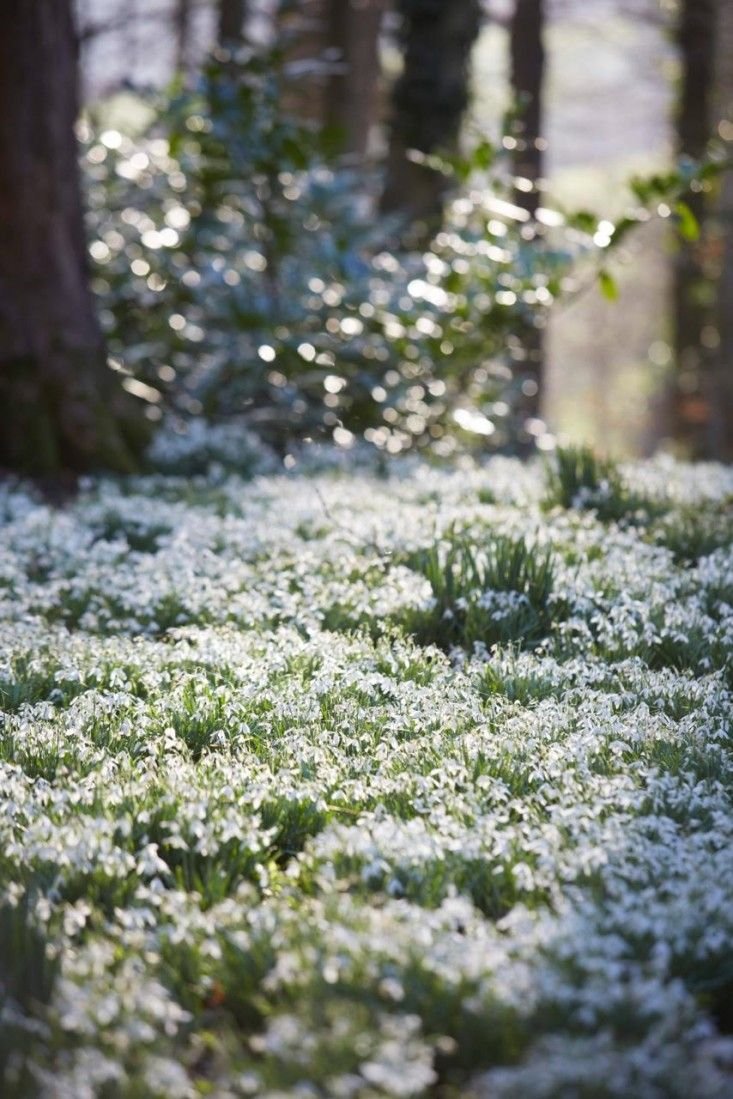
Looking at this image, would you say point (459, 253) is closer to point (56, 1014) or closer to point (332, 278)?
point (332, 278)

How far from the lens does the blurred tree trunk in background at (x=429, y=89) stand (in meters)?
10.5

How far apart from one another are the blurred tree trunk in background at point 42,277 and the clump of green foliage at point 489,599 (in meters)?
3.31

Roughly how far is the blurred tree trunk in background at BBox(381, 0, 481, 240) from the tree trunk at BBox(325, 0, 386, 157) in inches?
93.5

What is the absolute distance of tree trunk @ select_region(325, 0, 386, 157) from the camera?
533 inches

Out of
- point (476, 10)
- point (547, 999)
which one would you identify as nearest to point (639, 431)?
point (476, 10)

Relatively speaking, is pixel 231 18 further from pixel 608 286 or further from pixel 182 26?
pixel 608 286

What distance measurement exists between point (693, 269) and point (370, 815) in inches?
617

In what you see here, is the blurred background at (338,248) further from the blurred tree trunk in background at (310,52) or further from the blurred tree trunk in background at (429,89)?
the blurred tree trunk in background at (310,52)

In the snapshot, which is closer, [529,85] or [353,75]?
[353,75]

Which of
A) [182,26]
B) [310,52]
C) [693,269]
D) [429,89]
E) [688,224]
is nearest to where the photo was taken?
[688,224]

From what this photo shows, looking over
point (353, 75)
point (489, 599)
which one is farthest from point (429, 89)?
point (489, 599)

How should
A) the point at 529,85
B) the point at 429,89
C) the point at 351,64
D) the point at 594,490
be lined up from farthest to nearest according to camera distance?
the point at 529,85 → the point at 351,64 → the point at 429,89 → the point at 594,490

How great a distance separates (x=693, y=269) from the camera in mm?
17016

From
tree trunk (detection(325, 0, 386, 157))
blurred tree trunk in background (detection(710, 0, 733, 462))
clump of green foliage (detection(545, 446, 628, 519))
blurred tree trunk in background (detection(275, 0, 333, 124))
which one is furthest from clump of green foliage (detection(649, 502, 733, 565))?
blurred tree trunk in background (detection(710, 0, 733, 462))
